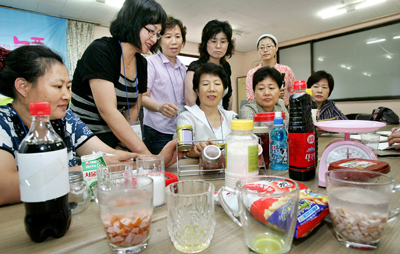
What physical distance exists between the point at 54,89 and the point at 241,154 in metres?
0.85

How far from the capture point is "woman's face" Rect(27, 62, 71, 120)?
979 millimetres

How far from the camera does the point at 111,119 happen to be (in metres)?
1.32

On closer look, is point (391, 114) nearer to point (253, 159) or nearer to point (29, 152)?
point (253, 159)

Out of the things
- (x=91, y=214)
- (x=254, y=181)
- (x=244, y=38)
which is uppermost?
(x=244, y=38)

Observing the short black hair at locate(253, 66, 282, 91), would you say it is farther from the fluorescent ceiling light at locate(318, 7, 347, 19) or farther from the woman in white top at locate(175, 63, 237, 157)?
the fluorescent ceiling light at locate(318, 7, 347, 19)

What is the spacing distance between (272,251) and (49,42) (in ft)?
19.1

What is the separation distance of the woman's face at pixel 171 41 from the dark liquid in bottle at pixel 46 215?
166 cm

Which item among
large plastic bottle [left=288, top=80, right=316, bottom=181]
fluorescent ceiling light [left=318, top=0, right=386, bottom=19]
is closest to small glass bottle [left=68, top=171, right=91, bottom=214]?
large plastic bottle [left=288, top=80, right=316, bottom=181]

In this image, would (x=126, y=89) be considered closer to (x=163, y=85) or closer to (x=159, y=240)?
(x=163, y=85)

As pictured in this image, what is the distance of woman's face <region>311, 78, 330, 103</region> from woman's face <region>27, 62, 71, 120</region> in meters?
2.61

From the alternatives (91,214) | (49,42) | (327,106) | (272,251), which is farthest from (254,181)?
(49,42)

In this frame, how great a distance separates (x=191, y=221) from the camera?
20.2 inches

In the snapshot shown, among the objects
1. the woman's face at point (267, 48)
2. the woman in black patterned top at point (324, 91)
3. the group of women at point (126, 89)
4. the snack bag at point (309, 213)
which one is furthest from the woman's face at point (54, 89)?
the woman in black patterned top at point (324, 91)

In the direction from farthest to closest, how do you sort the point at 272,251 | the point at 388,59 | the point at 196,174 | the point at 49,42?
1. the point at 388,59
2. the point at 49,42
3. the point at 196,174
4. the point at 272,251
